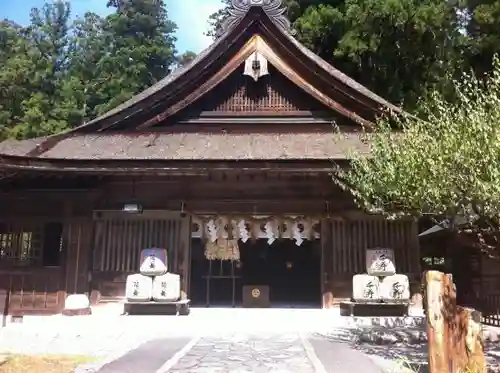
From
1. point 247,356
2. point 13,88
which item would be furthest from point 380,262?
point 13,88

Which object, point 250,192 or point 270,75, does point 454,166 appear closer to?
point 250,192

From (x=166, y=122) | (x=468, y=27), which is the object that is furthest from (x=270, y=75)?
(x=468, y=27)

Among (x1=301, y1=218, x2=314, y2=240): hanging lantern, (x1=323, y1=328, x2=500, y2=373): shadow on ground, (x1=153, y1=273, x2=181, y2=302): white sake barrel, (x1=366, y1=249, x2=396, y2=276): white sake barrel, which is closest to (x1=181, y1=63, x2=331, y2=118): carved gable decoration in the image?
(x1=301, y1=218, x2=314, y2=240): hanging lantern

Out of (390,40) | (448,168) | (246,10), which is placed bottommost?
(448,168)

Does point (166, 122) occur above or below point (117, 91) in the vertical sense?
below

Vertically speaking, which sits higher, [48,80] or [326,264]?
[48,80]

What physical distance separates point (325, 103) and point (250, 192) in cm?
346

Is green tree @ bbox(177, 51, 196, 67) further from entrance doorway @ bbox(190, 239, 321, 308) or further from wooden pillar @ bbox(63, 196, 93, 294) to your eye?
wooden pillar @ bbox(63, 196, 93, 294)

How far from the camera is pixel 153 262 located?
11.1m

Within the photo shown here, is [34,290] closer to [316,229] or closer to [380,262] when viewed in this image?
[316,229]

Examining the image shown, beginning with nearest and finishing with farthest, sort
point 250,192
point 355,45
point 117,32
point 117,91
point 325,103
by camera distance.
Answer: point 250,192 < point 325,103 < point 355,45 < point 117,91 < point 117,32

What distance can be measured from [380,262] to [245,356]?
15.7ft

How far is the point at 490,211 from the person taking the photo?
589 centimetres

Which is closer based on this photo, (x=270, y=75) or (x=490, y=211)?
(x=490, y=211)
